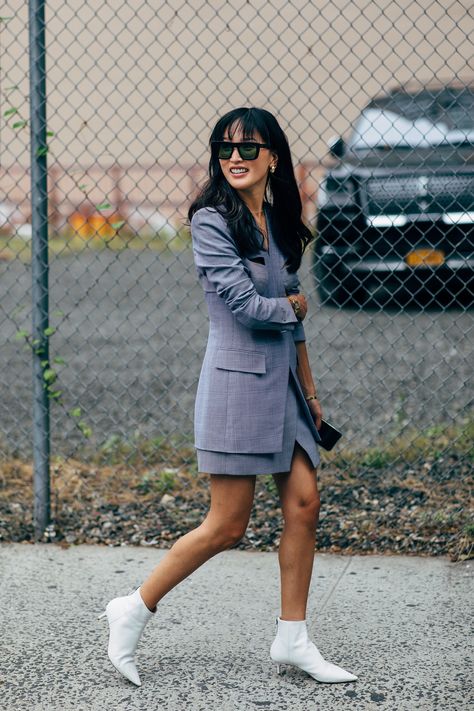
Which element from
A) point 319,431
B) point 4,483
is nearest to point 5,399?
point 4,483

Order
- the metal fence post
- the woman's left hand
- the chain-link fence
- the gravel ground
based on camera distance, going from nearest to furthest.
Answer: the woman's left hand → the metal fence post → the chain-link fence → the gravel ground

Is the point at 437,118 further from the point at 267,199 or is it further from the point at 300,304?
the point at 300,304

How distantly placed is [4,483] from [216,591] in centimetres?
152

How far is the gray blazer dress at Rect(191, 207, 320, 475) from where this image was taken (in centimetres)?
289

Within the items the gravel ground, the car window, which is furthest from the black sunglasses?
the car window

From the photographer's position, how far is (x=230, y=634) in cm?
342

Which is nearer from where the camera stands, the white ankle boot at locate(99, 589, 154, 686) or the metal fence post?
the white ankle boot at locate(99, 589, 154, 686)

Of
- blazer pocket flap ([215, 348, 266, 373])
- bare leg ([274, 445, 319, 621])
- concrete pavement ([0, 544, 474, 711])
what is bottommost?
concrete pavement ([0, 544, 474, 711])

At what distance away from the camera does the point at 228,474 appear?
2.95 metres

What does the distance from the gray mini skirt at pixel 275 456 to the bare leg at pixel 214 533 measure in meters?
0.05

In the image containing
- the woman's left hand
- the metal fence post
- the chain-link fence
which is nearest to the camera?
the woman's left hand

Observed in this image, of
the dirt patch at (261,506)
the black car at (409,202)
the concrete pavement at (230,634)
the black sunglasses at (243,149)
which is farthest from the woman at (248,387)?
the black car at (409,202)

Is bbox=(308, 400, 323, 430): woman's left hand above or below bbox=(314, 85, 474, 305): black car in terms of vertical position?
below

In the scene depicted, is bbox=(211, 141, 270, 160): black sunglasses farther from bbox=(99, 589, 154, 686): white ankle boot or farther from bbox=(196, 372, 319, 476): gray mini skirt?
bbox=(99, 589, 154, 686): white ankle boot
